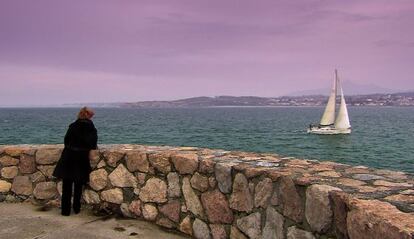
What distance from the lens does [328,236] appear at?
3248 millimetres

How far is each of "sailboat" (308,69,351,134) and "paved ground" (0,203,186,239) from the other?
194 feet

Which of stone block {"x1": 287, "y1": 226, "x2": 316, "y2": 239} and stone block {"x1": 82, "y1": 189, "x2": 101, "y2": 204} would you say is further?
stone block {"x1": 82, "y1": 189, "x2": 101, "y2": 204}

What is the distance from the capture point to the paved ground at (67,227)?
4801mm

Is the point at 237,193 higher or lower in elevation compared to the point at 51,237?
higher

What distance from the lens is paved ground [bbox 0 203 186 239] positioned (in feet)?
15.8

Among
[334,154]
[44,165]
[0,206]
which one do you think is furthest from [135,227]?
[334,154]

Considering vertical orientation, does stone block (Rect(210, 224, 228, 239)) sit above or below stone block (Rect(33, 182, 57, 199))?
below

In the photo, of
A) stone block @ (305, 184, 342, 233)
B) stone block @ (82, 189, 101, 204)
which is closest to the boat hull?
stone block @ (82, 189, 101, 204)

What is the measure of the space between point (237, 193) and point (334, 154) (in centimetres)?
3815

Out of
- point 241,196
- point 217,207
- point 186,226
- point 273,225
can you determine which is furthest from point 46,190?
point 273,225

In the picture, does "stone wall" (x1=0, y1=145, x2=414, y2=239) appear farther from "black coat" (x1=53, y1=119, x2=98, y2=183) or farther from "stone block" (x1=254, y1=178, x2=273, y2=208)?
"black coat" (x1=53, y1=119, x2=98, y2=183)

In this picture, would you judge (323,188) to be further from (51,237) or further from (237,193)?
(51,237)

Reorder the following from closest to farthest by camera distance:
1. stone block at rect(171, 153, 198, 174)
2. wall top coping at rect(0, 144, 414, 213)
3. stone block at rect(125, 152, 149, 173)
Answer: wall top coping at rect(0, 144, 414, 213), stone block at rect(171, 153, 198, 174), stone block at rect(125, 152, 149, 173)

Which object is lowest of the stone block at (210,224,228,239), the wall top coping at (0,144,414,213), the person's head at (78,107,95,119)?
the stone block at (210,224,228,239)
